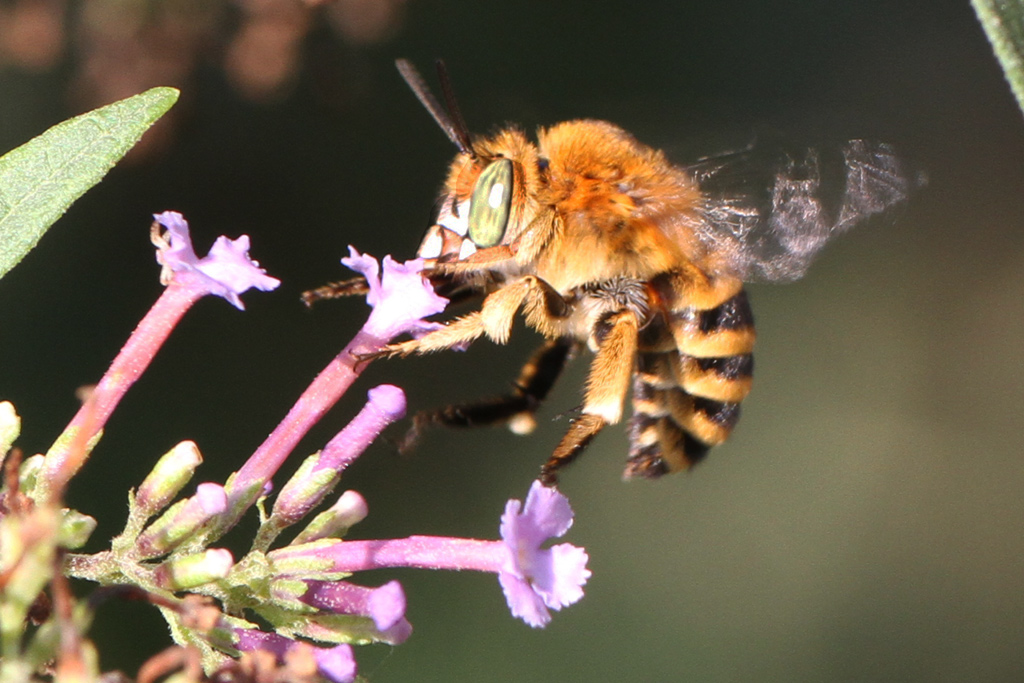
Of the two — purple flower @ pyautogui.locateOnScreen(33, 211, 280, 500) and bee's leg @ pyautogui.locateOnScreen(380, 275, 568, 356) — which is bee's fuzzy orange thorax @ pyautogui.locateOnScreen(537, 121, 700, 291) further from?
purple flower @ pyautogui.locateOnScreen(33, 211, 280, 500)

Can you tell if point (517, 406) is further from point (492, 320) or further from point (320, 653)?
point (320, 653)

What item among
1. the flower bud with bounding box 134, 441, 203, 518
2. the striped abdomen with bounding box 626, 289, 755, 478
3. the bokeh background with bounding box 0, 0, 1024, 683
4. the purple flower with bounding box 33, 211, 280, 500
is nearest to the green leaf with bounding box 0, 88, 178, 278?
the purple flower with bounding box 33, 211, 280, 500

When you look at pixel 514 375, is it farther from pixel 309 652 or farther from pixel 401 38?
pixel 309 652

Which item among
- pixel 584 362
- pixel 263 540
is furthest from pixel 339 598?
pixel 584 362

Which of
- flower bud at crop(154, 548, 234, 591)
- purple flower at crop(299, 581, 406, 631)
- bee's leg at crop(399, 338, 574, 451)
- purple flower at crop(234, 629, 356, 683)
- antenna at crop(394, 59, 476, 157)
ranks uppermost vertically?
antenna at crop(394, 59, 476, 157)

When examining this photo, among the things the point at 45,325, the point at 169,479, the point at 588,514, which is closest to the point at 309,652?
the point at 169,479

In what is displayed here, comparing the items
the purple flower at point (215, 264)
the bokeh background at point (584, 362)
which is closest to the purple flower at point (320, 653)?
the purple flower at point (215, 264)
